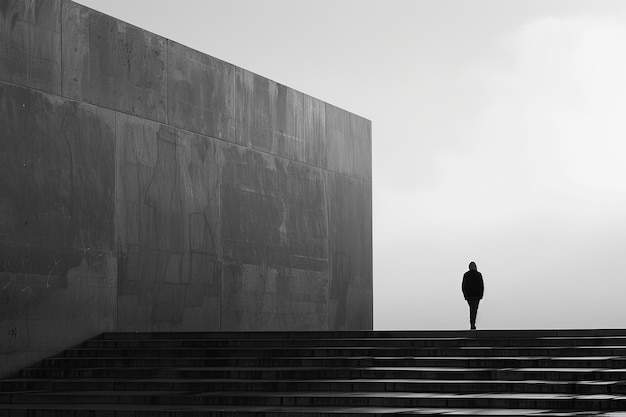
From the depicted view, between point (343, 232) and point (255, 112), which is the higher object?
point (255, 112)

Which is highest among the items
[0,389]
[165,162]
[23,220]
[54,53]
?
[54,53]

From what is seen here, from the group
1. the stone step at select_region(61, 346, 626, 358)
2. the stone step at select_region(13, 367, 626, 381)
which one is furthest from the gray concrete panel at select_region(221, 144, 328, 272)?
the stone step at select_region(13, 367, 626, 381)

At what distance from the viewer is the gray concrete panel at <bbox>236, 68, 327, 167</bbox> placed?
22891 millimetres

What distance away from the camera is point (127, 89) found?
19.5m

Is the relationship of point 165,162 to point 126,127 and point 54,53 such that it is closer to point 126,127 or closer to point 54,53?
point 126,127

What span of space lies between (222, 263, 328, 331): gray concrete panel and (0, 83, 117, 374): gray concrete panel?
3674 mm

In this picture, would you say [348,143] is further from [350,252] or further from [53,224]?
[53,224]

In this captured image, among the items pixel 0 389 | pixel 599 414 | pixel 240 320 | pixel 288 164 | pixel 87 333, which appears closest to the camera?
pixel 599 414

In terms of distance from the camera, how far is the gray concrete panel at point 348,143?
26.3 meters

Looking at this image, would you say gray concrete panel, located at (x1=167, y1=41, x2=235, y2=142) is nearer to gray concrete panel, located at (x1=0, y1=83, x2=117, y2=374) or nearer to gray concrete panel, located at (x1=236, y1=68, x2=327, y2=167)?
gray concrete panel, located at (x1=236, y1=68, x2=327, y2=167)

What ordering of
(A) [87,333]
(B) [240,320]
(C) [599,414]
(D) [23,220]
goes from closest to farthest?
1. (C) [599,414]
2. (D) [23,220]
3. (A) [87,333]
4. (B) [240,320]

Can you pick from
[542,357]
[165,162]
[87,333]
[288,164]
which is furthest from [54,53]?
[542,357]

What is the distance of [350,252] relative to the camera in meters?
26.8

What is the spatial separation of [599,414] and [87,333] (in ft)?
32.1
